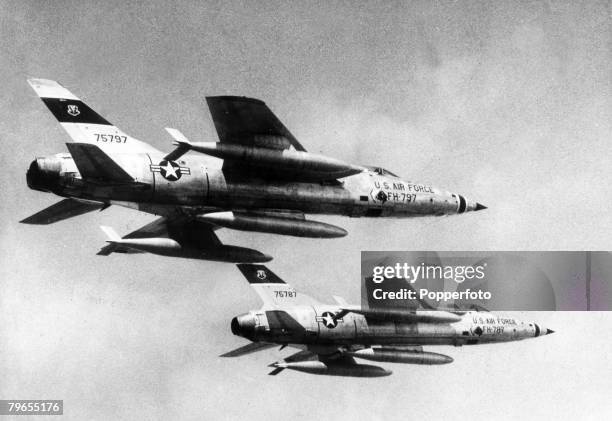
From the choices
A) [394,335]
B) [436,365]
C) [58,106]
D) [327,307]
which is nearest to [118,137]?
→ [58,106]

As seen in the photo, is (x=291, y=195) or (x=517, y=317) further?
(x=517, y=317)

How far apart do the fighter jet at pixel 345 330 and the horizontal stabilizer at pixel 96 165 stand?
748 centimetres

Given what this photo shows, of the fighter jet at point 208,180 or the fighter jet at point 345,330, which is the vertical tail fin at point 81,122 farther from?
the fighter jet at point 345,330

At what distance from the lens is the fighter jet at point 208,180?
853 inches

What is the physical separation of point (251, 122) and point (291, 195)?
2484mm

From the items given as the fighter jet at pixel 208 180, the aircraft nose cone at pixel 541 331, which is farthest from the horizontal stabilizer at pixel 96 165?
the aircraft nose cone at pixel 541 331

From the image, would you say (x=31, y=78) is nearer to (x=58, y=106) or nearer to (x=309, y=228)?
(x=58, y=106)

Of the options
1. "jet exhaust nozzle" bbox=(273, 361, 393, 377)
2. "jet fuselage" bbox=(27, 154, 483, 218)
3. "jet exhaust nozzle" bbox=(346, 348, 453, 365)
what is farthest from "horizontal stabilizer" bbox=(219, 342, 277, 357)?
"jet fuselage" bbox=(27, 154, 483, 218)

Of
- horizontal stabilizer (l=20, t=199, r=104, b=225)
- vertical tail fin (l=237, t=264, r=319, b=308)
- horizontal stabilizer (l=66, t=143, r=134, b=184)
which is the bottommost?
vertical tail fin (l=237, t=264, r=319, b=308)

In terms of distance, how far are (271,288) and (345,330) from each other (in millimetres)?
2948

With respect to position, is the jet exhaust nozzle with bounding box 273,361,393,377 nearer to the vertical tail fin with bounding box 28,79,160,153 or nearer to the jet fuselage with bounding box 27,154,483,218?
the jet fuselage with bounding box 27,154,483,218

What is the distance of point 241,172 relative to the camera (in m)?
23.5

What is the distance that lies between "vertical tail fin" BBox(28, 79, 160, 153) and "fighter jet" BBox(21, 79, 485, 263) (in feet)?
0.08

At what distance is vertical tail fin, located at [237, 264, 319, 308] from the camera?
30484 millimetres
